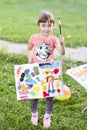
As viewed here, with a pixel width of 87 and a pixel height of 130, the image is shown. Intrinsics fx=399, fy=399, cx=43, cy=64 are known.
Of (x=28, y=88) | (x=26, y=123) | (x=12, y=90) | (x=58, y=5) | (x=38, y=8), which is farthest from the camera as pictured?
(x=58, y=5)

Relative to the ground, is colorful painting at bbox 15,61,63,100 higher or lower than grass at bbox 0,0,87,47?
higher

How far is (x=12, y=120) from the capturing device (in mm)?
5094

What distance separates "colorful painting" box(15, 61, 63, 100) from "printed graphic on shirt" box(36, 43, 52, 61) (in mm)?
124

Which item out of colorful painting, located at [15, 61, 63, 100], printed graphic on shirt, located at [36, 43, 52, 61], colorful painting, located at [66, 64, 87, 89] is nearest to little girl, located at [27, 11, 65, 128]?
printed graphic on shirt, located at [36, 43, 52, 61]

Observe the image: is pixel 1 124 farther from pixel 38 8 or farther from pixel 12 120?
pixel 38 8

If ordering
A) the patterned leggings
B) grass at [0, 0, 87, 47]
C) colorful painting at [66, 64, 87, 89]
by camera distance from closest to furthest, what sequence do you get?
the patterned leggings → colorful painting at [66, 64, 87, 89] → grass at [0, 0, 87, 47]

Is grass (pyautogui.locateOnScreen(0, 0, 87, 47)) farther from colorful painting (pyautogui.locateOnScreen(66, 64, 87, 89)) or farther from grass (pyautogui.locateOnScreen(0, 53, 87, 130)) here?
colorful painting (pyautogui.locateOnScreen(66, 64, 87, 89))

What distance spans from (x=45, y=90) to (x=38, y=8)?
1335cm

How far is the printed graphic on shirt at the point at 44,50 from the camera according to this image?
4.73 m

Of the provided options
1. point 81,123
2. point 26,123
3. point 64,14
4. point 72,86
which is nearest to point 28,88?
point 26,123

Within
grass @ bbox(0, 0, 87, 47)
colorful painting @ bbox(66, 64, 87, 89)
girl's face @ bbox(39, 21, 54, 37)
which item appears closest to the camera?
girl's face @ bbox(39, 21, 54, 37)

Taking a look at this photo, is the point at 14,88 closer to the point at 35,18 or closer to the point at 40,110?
the point at 40,110

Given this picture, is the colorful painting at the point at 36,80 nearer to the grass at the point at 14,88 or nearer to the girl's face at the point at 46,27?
the girl's face at the point at 46,27

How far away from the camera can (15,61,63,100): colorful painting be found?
469 cm
